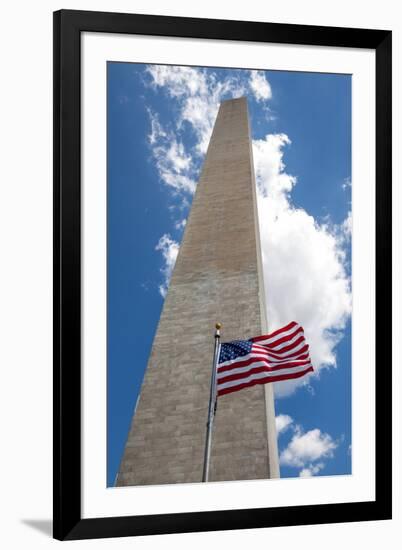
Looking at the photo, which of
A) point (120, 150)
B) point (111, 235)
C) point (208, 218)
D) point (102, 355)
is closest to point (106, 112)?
point (120, 150)

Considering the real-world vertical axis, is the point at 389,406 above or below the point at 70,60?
below

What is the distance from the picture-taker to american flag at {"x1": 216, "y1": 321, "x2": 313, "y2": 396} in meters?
9.30

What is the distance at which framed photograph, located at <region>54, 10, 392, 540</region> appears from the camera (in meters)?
8.01

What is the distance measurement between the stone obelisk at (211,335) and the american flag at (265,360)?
2.91ft

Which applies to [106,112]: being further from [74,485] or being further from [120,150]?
[74,485]

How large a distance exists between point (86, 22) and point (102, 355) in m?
2.72

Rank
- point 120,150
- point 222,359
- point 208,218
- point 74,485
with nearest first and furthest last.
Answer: point 74,485, point 120,150, point 222,359, point 208,218

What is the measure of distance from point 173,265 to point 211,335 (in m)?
1.36

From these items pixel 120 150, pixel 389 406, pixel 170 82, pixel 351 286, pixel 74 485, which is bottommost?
pixel 74 485

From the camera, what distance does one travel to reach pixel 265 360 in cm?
939

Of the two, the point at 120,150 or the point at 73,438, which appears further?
the point at 120,150

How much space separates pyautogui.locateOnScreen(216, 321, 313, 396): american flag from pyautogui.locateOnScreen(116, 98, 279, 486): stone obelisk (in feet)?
2.91

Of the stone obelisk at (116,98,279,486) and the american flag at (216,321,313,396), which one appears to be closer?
the american flag at (216,321,313,396)

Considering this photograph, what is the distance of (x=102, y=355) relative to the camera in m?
8.12
